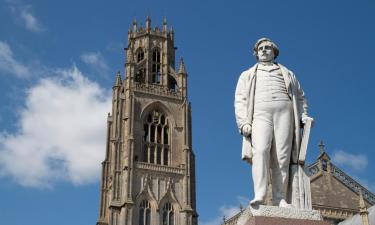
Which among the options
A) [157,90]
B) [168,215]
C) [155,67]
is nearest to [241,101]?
[168,215]

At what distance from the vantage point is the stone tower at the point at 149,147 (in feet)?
160

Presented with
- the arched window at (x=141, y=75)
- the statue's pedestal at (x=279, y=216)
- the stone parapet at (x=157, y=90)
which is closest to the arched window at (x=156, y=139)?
the stone parapet at (x=157, y=90)

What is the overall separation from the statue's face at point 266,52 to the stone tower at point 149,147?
4076 centimetres

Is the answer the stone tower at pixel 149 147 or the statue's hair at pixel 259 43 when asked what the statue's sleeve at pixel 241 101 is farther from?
the stone tower at pixel 149 147

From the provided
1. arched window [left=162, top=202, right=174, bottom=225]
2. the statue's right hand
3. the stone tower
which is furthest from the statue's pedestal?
arched window [left=162, top=202, right=174, bottom=225]

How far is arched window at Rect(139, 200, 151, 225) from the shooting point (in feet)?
158

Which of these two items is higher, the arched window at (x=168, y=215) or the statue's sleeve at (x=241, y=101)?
the arched window at (x=168, y=215)

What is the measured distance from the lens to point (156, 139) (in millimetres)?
53156

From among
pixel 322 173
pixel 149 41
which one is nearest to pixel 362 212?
pixel 322 173

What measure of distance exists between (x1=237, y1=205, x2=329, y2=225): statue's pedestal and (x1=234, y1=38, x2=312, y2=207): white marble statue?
0.14 m

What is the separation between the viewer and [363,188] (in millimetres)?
42375

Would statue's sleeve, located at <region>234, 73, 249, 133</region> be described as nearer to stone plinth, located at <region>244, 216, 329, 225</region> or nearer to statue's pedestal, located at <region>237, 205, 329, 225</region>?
statue's pedestal, located at <region>237, 205, 329, 225</region>

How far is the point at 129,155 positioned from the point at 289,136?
4340cm

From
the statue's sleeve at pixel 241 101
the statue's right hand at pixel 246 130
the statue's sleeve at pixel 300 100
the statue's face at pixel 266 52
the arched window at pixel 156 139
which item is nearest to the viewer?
the statue's right hand at pixel 246 130
